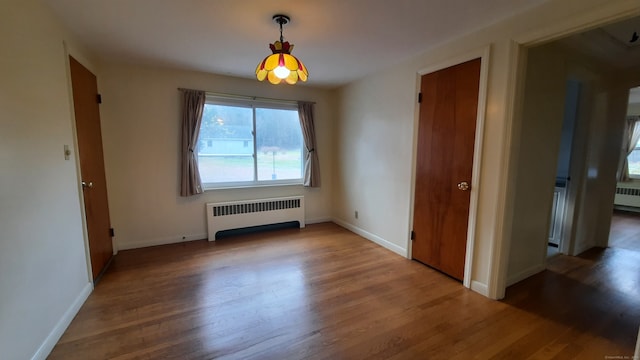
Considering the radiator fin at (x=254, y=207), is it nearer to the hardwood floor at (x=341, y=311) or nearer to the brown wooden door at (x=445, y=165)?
the hardwood floor at (x=341, y=311)

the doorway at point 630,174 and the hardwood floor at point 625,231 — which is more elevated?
the doorway at point 630,174

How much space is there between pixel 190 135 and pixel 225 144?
0.50 meters

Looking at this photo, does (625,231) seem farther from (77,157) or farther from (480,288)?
(77,157)

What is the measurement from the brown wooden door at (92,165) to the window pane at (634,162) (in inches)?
384

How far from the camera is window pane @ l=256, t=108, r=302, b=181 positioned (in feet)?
13.9

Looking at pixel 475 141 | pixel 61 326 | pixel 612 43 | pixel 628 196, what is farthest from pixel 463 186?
pixel 628 196

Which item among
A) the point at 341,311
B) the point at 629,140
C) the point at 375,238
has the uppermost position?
the point at 629,140

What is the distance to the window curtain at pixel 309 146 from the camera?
438cm

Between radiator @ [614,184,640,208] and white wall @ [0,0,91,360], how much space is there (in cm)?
942

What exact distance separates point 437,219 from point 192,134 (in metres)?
3.30

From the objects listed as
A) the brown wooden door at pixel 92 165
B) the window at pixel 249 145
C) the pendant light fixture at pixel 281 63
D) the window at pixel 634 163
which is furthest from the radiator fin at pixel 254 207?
the window at pixel 634 163

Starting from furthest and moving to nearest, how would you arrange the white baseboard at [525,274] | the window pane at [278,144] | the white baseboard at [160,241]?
the window pane at [278,144] < the white baseboard at [160,241] < the white baseboard at [525,274]

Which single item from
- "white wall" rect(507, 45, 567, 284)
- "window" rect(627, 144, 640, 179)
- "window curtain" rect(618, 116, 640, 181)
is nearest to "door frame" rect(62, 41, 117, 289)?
"white wall" rect(507, 45, 567, 284)

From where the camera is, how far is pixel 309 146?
4492 millimetres
